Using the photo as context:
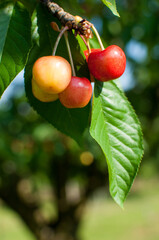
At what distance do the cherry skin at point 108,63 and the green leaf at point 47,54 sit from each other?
0.35 ft

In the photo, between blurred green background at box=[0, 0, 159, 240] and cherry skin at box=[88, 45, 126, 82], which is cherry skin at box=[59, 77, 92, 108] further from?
blurred green background at box=[0, 0, 159, 240]

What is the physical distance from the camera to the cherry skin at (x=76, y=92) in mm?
721

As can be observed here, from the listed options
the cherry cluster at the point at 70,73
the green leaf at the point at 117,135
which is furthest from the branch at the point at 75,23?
the green leaf at the point at 117,135

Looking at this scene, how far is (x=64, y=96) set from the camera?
29.1 inches

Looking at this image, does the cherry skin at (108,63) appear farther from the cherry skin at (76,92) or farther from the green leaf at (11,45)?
the green leaf at (11,45)

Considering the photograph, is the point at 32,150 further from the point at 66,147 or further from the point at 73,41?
the point at 73,41

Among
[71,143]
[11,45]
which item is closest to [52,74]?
[11,45]

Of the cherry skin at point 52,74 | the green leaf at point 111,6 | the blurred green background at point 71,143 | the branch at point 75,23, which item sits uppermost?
the green leaf at point 111,6

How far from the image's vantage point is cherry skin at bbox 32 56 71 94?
678mm

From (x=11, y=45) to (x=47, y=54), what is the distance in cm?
13

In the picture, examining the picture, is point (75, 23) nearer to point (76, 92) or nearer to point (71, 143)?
point (76, 92)

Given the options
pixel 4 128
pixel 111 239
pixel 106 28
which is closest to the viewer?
pixel 106 28

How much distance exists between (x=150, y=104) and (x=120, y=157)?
4.43 meters

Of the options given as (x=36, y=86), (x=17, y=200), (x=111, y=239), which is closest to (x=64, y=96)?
(x=36, y=86)
